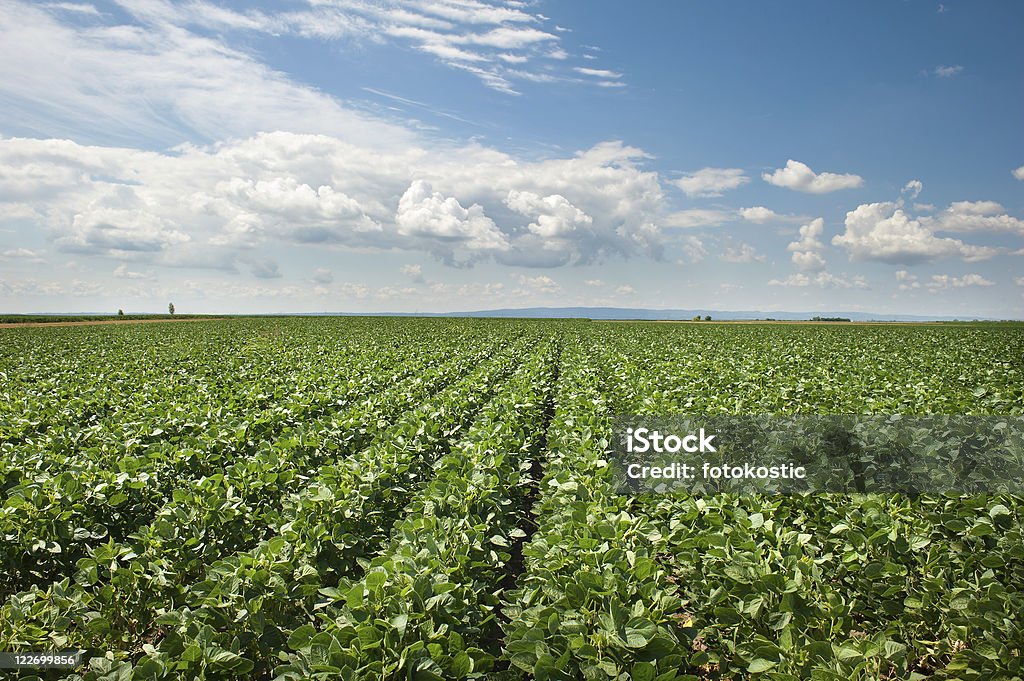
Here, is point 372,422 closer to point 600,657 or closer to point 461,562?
point 461,562

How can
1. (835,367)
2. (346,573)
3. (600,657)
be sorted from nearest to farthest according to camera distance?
1. (600,657)
2. (346,573)
3. (835,367)

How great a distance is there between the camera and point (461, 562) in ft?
12.6

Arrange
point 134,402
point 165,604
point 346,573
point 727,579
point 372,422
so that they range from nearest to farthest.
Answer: point 727,579 → point 165,604 → point 346,573 → point 372,422 → point 134,402

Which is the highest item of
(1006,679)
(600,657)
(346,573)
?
(600,657)

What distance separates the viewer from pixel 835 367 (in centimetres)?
1717

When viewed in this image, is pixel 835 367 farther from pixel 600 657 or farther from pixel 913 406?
pixel 600 657

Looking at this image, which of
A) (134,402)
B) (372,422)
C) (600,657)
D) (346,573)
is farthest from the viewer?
(134,402)

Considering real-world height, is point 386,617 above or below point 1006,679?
above

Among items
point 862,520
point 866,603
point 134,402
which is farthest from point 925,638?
point 134,402

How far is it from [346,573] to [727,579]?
10.9 ft

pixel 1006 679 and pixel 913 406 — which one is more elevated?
pixel 913 406

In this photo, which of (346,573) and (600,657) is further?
(346,573)

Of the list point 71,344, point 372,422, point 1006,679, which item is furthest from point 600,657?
point 71,344

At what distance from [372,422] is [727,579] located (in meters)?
6.32
